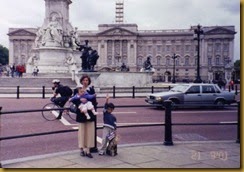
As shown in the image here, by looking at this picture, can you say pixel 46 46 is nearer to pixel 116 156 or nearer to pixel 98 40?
pixel 116 156

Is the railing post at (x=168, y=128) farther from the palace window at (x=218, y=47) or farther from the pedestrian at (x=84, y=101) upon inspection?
the palace window at (x=218, y=47)

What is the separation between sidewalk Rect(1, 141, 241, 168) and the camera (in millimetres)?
6586

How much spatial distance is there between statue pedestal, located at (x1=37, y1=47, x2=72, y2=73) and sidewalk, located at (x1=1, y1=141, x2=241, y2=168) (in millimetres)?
42029

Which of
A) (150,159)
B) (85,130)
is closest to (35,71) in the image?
(85,130)

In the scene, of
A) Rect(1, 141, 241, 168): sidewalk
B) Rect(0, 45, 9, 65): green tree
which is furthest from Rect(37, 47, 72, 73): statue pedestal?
Rect(1, 141, 241, 168): sidewalk

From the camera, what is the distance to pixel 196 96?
19.6 metres

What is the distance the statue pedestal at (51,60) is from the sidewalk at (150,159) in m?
42.0

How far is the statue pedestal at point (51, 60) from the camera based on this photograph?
161ft

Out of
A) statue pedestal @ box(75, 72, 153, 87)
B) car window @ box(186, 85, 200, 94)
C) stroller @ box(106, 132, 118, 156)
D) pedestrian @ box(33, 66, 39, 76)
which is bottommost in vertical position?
stroller @ box(106, 132, 118, 156)

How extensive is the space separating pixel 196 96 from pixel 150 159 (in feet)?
42.6

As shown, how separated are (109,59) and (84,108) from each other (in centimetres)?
11916

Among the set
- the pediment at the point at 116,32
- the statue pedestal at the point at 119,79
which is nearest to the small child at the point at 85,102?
the statue pedestal at the point at 119,79
